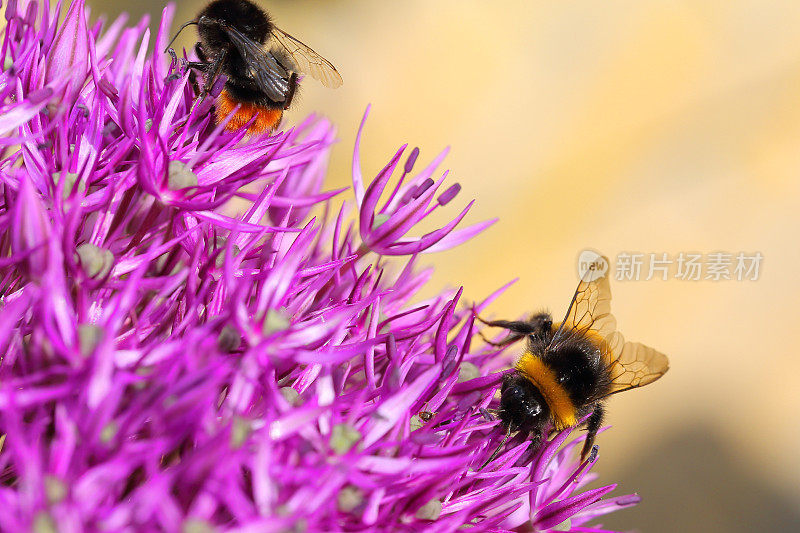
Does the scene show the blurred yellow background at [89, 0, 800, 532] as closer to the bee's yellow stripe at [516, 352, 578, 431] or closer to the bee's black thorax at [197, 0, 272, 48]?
the bee's black thorax at [197, 0, 272, 48]

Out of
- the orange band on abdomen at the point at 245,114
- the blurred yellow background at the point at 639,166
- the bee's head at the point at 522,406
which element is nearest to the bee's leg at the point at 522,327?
the bee's head at the point at 522,406

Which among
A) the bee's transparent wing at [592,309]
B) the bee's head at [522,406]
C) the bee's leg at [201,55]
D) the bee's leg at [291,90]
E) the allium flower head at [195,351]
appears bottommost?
the allium flower head at [195,351]

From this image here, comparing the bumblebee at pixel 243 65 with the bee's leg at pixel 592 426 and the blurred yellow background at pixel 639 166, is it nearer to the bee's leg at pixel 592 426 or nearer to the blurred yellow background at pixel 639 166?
the bee's leg at pixel 592 426

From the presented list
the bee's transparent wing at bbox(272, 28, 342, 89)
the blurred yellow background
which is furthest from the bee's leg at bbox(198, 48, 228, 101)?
the blurred yellow background

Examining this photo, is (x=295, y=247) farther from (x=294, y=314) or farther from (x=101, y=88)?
(x=101, y=88)

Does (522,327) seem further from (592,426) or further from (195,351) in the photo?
(195,351)

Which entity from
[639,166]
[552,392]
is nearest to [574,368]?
[552,392]
